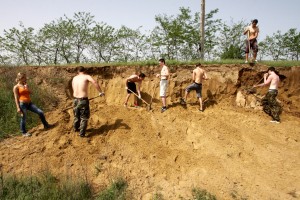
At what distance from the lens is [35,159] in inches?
266

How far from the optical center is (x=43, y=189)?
585 centimetres

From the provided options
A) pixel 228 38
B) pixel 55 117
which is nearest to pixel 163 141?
pixel 55 117

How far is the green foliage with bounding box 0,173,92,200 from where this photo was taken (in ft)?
19.1

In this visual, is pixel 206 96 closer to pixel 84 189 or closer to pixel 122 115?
pixel 122 115

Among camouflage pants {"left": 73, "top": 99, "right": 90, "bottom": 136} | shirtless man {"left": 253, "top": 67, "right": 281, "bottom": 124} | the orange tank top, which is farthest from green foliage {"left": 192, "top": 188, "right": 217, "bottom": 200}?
the orange tank top

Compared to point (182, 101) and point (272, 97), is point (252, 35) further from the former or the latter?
point (182, 101)

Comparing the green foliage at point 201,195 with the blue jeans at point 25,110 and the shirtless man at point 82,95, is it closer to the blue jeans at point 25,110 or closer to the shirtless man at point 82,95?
the shirtless man at point 82,95

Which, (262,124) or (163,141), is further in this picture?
(262,124)

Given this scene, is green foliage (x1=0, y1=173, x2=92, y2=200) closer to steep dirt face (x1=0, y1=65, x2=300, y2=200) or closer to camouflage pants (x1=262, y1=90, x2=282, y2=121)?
steep dirt face (x1=0, y1=65, x2=300, y2=200)

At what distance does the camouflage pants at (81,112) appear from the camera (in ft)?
22.7

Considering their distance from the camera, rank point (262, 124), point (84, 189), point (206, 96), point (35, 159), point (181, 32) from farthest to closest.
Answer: point (181, 32)
point (206, 96)
point (262, 124)
point (35, 159)
point (84, 189)

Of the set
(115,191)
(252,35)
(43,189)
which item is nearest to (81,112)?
(43,189)

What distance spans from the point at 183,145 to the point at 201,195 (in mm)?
1824

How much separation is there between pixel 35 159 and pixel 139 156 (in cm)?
265
